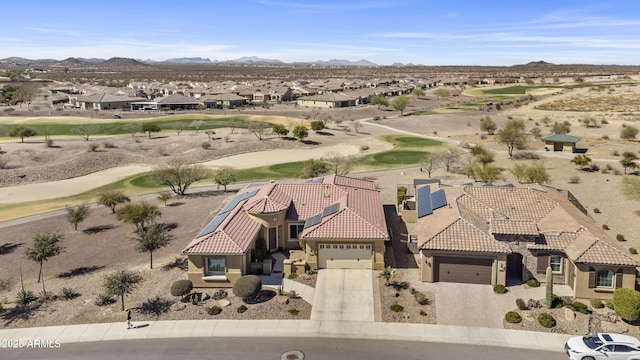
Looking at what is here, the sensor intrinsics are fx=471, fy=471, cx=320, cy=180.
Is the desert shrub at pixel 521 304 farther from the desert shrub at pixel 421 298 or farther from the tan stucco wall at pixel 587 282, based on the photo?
the desert shrub at pixel 421 298

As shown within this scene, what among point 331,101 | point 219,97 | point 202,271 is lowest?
point 202,271

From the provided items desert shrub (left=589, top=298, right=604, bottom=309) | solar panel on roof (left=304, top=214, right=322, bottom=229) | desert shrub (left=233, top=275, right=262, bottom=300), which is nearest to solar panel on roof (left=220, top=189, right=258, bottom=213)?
solar panel on roof (left=304, top=214, right=322, bottom=229)

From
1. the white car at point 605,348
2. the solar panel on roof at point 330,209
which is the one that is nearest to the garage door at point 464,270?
the white car at point 605,348

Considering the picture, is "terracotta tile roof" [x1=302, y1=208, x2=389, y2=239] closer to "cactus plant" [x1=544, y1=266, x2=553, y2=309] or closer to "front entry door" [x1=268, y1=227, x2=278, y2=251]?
"front entry door" [x1=268, y1=227, x2=278, y2=251]

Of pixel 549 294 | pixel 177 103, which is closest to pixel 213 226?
pixel 549 294

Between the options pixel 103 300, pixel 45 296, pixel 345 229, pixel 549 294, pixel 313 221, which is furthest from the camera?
pixel 313 221

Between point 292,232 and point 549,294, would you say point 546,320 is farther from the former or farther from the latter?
point 292,232
